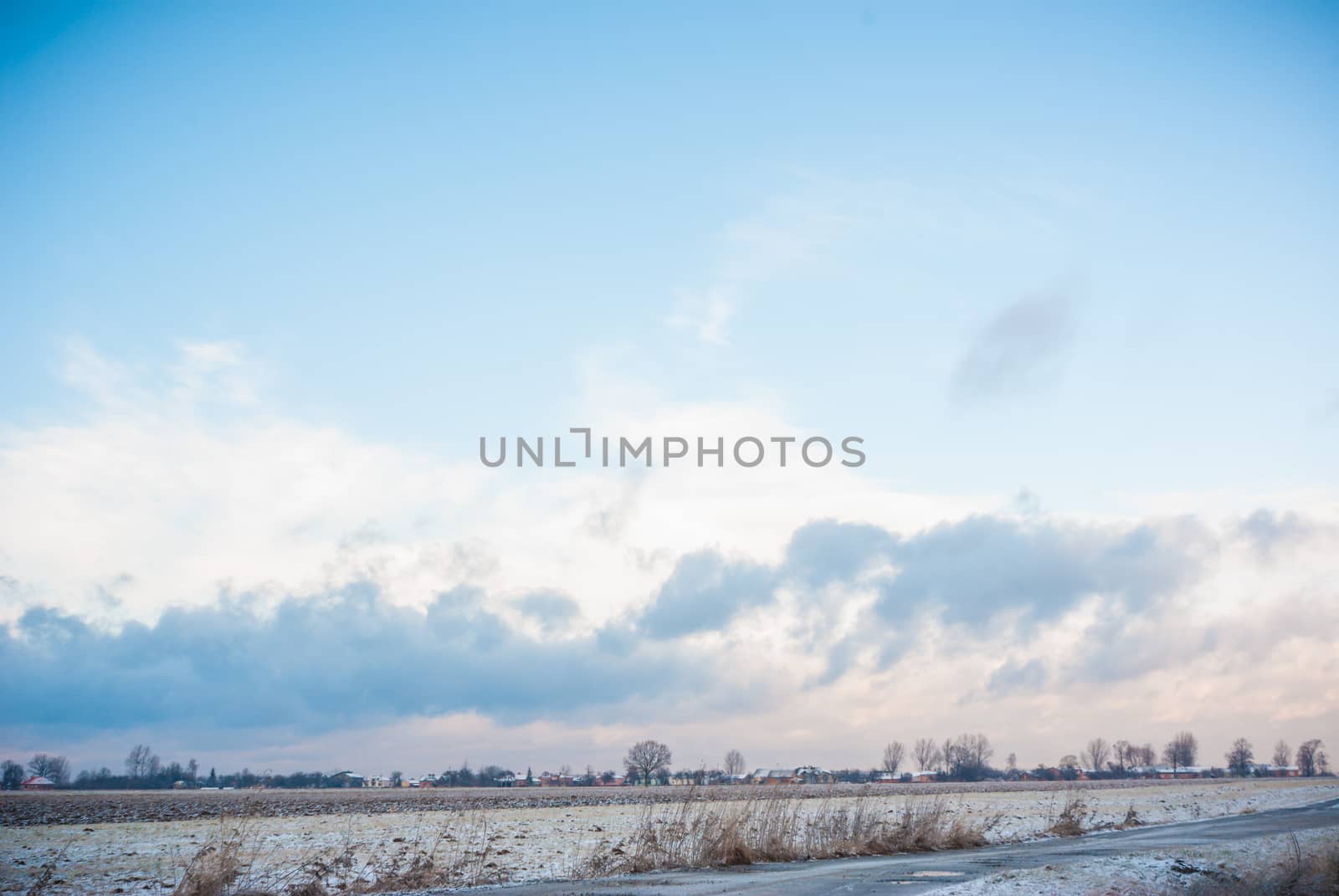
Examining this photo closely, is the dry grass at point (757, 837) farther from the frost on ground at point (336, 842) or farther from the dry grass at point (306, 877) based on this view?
the dry grass at point (306, 877)

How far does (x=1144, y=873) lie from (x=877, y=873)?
207 inches

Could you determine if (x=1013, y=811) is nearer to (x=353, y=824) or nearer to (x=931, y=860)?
(x=931, y=860)

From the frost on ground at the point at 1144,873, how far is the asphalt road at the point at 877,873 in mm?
904

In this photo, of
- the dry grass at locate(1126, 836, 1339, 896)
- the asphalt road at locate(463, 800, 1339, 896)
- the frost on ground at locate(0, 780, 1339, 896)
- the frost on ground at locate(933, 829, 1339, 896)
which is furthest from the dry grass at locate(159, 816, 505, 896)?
the dry grass at locate(1126, 836, 1339, 896)

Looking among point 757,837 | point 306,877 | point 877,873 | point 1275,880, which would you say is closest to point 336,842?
point 306,877

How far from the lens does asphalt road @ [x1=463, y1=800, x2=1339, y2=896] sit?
15211 mm

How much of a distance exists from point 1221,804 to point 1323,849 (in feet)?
161

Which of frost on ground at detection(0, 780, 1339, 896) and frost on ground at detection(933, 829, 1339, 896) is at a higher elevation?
frost on ground at detection(933, 829, 1339, 896)

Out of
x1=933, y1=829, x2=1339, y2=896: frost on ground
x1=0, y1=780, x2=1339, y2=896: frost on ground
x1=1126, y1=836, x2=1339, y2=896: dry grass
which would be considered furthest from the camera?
x1=0, y1=780, x2=1339, y2=896: frost on ground

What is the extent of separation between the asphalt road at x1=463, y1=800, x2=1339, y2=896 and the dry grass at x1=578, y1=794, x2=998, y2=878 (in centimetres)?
81

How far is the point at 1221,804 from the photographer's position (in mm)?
58438

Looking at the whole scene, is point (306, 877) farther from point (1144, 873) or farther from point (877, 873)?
point (1144, 873)

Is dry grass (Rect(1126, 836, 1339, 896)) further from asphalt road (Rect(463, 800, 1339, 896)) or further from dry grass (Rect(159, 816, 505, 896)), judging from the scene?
dry grass (Rect(159, 816, 505, 896))

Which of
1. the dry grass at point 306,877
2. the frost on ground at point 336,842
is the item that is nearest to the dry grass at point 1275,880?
the frost on ground at point 336,842
